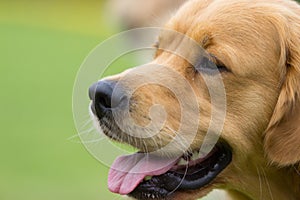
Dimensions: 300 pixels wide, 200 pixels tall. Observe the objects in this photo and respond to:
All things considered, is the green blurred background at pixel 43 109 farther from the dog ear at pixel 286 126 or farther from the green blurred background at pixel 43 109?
the dog ear at pixel 286 126

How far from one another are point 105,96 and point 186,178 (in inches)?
29.7

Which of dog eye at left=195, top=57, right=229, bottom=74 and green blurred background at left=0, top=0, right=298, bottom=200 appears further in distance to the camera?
green blurred background at left=0, top=0, right=298, bottom=200

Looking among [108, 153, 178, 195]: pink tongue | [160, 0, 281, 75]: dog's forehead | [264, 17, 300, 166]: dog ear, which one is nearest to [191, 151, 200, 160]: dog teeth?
[108, 153, 178, 195]: pink tongue

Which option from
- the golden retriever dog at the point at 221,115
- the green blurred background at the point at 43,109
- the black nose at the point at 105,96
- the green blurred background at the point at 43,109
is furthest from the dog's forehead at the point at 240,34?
the green blurred background at the point at 43,109

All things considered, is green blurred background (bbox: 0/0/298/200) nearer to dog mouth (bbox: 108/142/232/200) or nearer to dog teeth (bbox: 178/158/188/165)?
dog mouth (bbox: 108/142/232/200)

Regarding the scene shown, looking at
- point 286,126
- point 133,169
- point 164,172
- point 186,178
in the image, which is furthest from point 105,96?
point 286,126

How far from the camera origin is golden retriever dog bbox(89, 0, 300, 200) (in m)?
5.03

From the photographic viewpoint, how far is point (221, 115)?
16.8 ft

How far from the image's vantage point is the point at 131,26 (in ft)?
64.7

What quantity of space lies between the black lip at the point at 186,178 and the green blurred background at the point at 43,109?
1.43ft

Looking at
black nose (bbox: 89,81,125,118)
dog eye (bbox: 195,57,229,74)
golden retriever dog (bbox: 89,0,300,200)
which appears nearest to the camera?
black nose (bbox: 89,81,125,118)

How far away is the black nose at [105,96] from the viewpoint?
4910 millimetres

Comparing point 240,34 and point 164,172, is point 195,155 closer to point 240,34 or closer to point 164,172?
point 164,172

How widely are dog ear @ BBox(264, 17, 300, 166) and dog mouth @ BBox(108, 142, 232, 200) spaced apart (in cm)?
29
